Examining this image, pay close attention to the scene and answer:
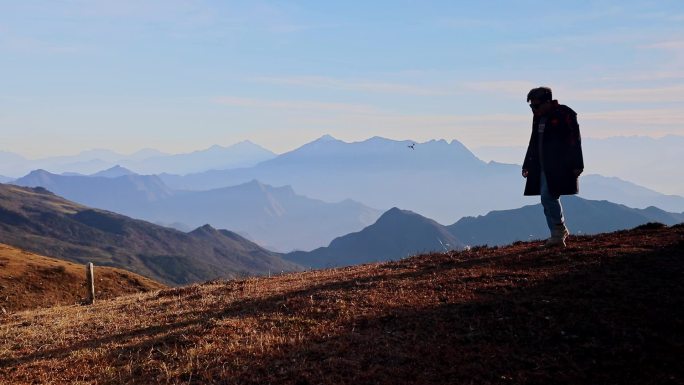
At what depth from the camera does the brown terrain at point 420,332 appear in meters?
7.09

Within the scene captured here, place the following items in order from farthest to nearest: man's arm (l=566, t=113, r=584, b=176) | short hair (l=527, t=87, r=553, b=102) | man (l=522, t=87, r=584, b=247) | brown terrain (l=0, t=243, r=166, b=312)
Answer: brown terrain (l=0, t=243, r=166, b=312), short hair (l=527, t=87, r=553, b=102), man (l=522, t=87, r=584, b=247), man's arm (l=566, t=113, r=584, b=176)

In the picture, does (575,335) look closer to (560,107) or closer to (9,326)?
(560,107)

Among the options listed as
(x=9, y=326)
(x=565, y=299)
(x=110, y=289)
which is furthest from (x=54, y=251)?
(x=565, y=299)

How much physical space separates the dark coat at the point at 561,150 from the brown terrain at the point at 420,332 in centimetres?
176

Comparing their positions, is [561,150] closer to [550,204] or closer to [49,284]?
[550,204]

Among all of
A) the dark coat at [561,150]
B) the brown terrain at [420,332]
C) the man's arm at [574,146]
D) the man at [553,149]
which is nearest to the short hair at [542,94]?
the man at [553,149]

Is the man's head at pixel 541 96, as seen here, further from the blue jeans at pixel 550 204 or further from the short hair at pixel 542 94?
the blue jeans at pixel 550 204

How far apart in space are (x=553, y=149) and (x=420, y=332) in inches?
293

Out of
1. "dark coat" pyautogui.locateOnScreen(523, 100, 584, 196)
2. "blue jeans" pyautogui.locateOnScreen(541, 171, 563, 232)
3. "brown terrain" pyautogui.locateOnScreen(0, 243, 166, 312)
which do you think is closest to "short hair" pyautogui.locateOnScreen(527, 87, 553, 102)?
"dark coat" pyautogui.locateOnScreen(523, 100, 584, 196)

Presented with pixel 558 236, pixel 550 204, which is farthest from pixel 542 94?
pixel 558 236

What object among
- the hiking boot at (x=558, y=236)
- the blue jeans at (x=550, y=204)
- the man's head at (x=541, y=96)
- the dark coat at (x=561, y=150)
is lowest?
the hiking boot at (x=558, y=236)

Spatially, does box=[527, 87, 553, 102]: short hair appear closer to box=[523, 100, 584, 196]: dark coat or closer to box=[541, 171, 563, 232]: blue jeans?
box=[523, 100, 584, 196]: dark coat

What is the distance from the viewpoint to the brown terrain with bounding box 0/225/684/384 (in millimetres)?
7090

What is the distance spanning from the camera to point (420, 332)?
8609 mm
